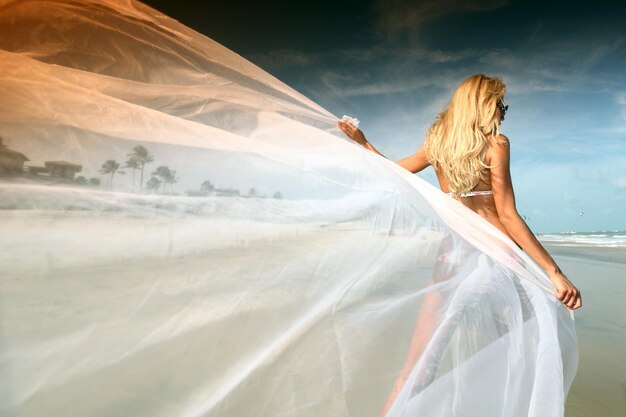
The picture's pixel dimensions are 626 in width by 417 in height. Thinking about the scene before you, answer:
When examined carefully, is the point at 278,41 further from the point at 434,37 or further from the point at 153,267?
the point at 153,267

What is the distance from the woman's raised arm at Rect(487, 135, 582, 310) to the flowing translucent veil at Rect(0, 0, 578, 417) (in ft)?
0.37

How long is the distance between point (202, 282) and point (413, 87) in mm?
20935

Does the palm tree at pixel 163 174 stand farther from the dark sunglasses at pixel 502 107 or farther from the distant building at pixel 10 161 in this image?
the dark sunglasses at pixel 502 107

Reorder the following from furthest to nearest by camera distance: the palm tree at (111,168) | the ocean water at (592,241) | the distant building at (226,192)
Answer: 1. the ocean water at (592,241)
2. the distant building at (226,192)
3. the palm tree at (111,168)

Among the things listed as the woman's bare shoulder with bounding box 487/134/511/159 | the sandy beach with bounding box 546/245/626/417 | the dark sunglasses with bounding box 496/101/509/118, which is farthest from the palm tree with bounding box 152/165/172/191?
the sandy beach with bounding box 546/245/626/417

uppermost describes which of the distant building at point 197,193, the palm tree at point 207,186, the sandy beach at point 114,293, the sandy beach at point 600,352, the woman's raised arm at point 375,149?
the woman's raised arm at point 375,149

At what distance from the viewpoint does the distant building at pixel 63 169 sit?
1.66m

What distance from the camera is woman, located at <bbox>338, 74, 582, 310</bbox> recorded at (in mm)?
2094

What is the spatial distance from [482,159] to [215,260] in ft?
4.75

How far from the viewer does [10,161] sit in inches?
63.5

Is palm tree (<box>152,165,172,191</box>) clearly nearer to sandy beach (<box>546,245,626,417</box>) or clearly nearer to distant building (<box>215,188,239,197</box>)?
distant building (<box>215,188,239,197</box>)

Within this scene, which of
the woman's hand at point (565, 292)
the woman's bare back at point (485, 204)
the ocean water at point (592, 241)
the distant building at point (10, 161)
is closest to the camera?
the distant building at point (10, 161)

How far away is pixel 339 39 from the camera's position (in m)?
22.1

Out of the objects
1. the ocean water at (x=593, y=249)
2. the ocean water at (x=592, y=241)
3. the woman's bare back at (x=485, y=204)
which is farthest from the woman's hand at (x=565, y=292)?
the ocean water at (x=592, y=241)
